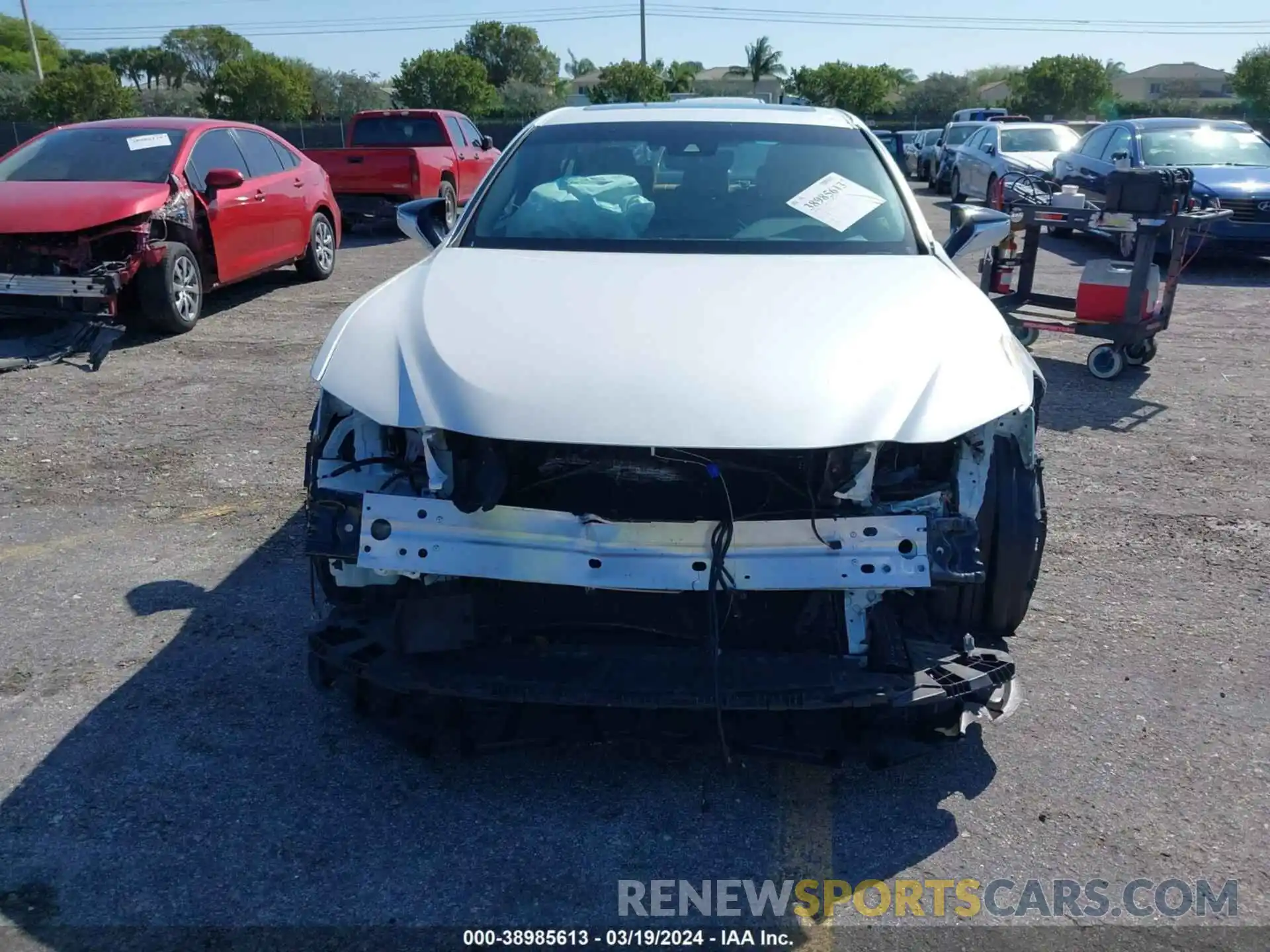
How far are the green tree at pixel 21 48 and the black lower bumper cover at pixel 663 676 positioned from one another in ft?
261

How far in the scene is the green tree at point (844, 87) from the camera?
60.2 meters

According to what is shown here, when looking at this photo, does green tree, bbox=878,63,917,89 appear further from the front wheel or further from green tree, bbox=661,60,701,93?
the front wheel

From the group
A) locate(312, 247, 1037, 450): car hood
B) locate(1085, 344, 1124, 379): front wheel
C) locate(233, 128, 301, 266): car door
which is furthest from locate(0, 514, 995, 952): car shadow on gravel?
locate(233, 128, 301, 266): car door

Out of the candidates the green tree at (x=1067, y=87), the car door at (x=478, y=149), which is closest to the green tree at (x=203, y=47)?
the green tree at (x=1067, y=87)

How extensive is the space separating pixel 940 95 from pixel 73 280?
3174 inches

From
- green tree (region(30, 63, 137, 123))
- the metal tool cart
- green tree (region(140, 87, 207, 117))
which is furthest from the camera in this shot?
green tree (region(140, 87, 207, 117))

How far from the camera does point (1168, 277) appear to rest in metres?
7.26

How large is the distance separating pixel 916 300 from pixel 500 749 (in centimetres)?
182

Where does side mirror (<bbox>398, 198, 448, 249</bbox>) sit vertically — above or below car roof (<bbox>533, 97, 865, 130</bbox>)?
below

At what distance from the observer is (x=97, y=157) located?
8469mm

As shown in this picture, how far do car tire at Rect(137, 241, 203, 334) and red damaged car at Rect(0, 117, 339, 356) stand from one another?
10mm

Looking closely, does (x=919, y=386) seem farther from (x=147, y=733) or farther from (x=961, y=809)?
Answer: (x=147, y=733)

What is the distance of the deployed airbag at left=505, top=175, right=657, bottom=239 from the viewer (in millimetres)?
4059

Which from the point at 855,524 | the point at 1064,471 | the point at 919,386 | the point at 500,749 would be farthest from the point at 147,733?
the point at 1064,471
